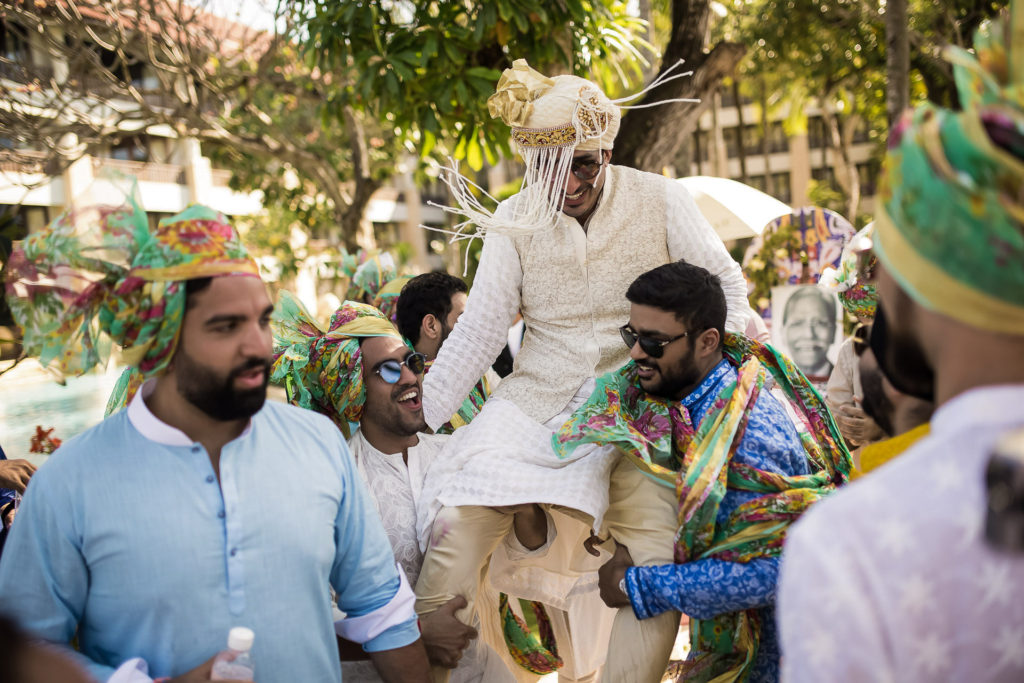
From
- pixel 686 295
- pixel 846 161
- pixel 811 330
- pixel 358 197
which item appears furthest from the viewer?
pixel 846 161

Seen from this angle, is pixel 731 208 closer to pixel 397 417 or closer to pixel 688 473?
pixel 397 417

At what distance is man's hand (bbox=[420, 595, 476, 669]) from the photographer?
320 cm

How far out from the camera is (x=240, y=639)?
223 cm

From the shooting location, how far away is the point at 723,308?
10.6ft

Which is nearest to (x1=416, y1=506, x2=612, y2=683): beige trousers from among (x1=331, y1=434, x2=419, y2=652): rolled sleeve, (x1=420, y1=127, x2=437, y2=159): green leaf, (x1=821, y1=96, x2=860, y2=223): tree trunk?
(x1=331, y1=434, x2=419, y2=652): rolled sleeve

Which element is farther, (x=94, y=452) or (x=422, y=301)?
(x=422, y=301)

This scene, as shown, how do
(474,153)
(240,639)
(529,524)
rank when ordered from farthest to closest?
1. (474,153)
2. (529,524)
3. (240,639)

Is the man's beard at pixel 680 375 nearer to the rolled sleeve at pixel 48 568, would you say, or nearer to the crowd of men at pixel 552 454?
the crowd of men at pixel 552 454

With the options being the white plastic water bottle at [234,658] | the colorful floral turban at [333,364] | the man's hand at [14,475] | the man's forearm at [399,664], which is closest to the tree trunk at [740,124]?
the colorful floral turban at [333,364]

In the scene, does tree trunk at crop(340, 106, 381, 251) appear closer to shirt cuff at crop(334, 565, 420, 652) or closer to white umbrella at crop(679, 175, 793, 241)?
white umbrella at crop(679, 175, 793, 241)

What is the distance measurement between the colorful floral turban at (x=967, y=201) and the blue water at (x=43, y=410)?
6.89m

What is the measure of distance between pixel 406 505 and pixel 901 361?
2.20 m

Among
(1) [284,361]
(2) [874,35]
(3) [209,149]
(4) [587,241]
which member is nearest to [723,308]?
(4) [587,241]

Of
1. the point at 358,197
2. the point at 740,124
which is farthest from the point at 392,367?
the point at 740,124
